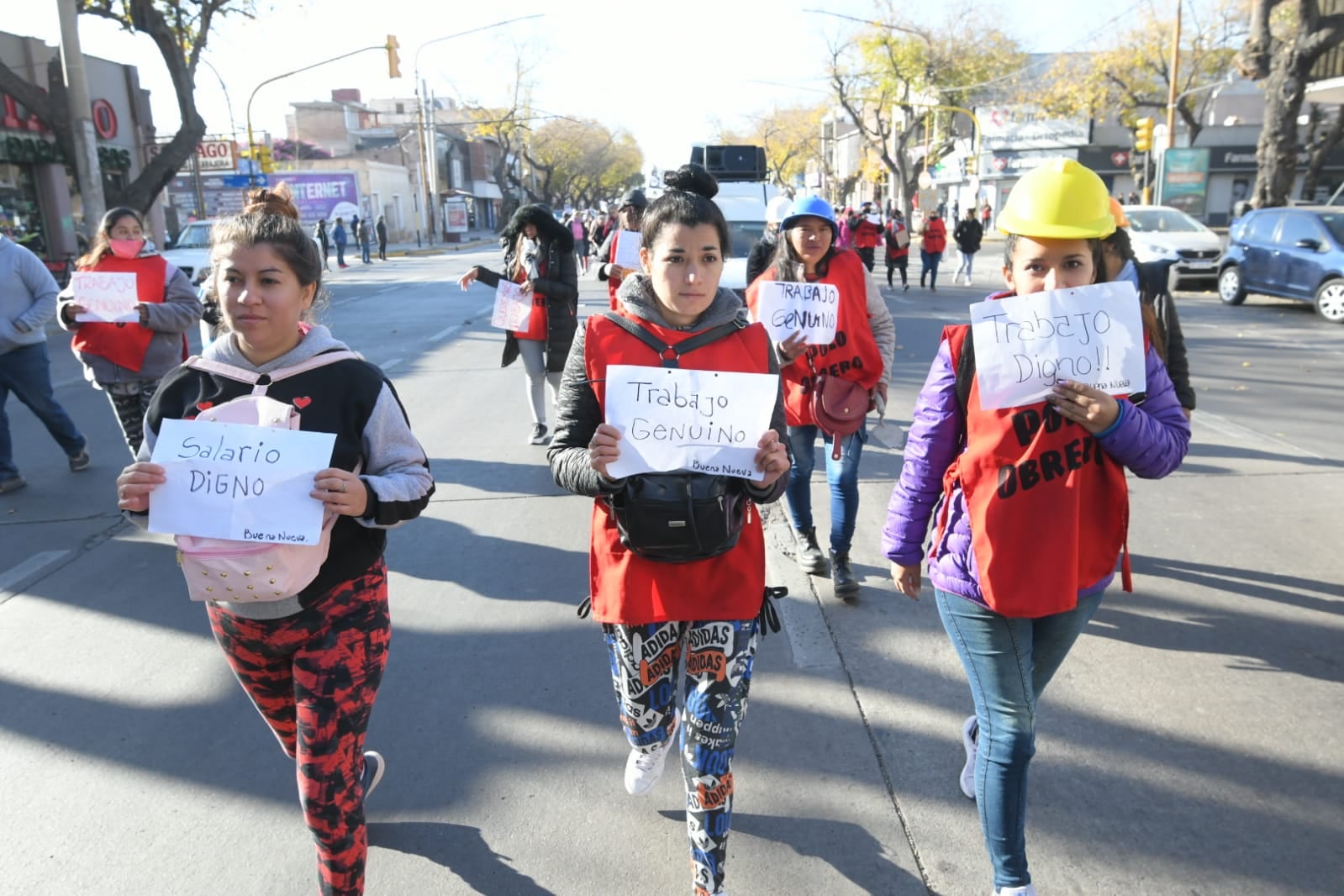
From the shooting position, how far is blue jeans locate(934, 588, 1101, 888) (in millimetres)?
2240

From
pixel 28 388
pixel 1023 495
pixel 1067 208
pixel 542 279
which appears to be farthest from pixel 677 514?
pixel 28 388

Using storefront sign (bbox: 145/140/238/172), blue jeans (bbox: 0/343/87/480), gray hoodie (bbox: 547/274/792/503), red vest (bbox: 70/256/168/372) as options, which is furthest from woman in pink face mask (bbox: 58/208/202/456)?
storefront sign (bbox: 145/140/238/172)

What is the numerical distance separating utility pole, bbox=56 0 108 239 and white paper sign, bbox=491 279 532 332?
43.2ft

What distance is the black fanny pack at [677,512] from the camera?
2.33m

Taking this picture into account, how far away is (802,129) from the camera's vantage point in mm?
78188

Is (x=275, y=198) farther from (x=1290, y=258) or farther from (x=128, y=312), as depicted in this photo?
(x=1290, y=258)

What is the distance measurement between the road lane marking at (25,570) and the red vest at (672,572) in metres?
3.93

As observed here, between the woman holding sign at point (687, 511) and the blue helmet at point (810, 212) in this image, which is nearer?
the woman holding sign at point (687, 511)

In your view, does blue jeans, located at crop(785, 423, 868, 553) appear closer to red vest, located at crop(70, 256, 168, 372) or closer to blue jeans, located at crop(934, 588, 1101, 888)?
blue jeans, located at crop(934, 588, 1101, 888)

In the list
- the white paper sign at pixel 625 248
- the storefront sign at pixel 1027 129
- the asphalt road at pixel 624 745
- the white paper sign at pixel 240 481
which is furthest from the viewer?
the storefront sign at pixel 1027 129

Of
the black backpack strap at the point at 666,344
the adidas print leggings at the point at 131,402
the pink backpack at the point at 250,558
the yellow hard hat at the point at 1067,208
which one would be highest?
the yellow hard hat at the point at 1067,208

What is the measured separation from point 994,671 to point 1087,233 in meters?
1.04

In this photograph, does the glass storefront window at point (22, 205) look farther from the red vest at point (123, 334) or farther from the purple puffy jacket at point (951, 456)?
the purple puffy jacket at point (951, 456)

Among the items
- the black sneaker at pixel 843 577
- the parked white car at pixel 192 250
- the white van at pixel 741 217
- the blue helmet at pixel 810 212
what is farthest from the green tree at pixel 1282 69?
the parked white car at pixel 192 250
